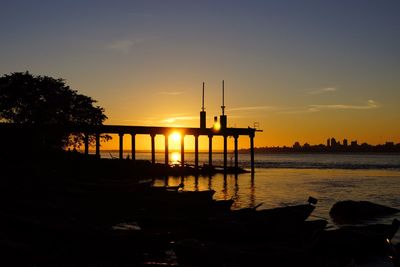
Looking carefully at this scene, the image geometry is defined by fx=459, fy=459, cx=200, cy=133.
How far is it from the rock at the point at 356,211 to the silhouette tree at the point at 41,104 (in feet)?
105

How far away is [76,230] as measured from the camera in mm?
15891

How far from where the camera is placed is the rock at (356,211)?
93.1 feet

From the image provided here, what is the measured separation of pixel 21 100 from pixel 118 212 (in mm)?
31157

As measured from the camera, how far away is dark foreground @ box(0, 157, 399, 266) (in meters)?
14.1

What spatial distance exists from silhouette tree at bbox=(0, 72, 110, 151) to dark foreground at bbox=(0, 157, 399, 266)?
27444mm

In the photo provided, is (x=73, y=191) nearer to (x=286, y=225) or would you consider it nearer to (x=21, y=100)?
(x=286, y=225)

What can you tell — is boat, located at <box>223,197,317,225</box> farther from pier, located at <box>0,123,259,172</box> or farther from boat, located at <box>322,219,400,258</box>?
pier, located at <box>0,123,259,172</box>

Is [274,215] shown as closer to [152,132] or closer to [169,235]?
[169,235]

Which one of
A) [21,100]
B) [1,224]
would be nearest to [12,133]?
[21,100]


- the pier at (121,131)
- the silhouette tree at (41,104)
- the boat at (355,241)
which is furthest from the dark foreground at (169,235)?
the silhouette tree at (41,104)

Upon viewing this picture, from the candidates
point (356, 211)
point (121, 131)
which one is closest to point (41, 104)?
point (121, 131)

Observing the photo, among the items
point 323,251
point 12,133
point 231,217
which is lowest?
point 323,251

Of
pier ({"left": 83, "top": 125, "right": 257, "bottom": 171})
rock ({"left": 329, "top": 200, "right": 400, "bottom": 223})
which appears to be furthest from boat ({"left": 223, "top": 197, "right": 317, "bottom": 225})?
pier ({"left": 83, "top": 125, "right": 257, "bottom": 171})

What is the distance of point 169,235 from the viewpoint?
1666 centimetres
